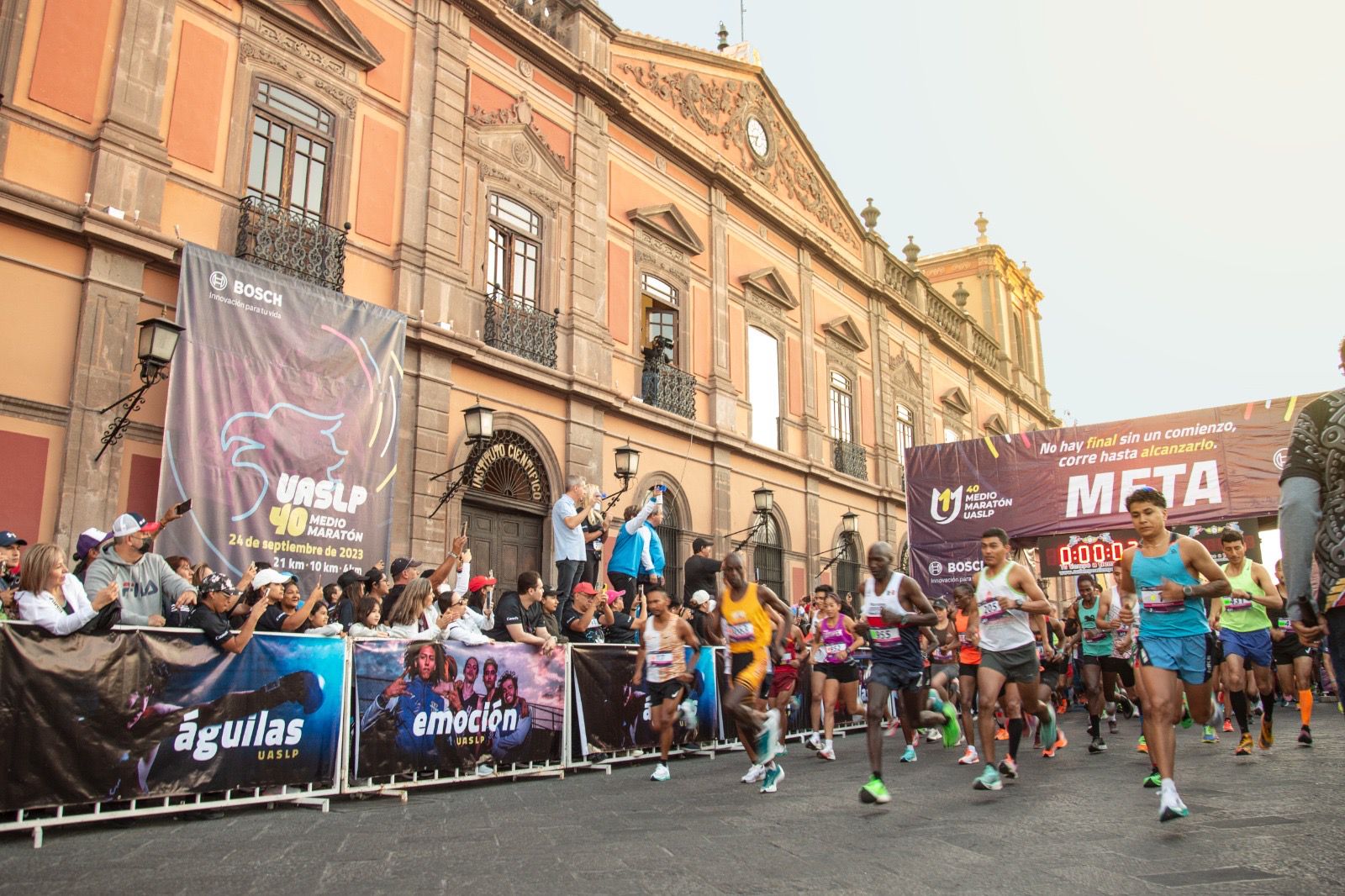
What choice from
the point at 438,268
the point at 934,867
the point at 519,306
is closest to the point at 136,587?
the point at 934,867

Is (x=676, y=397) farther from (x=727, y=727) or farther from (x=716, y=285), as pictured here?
(x=727, y=727)

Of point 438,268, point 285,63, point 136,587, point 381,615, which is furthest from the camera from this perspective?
point 438,268

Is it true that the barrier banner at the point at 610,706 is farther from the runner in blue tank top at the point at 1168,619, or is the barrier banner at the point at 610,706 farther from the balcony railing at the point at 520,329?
the balcony railing at the point at 520,329

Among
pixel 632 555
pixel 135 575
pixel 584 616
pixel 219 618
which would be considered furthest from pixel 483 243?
pixel 219 618

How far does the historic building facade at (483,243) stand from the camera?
10867 millimetres

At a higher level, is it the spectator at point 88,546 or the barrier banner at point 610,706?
the spectator at point 88,546

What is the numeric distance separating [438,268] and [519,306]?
189cm

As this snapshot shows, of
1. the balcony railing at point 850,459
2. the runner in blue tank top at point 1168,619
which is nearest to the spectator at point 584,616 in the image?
the runner in blue tank top at point 1168,619

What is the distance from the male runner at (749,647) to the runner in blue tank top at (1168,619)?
294cm

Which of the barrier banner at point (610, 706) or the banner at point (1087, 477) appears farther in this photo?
the banner at point (1087, 477)

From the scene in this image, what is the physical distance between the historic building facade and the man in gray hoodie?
3.53 meters

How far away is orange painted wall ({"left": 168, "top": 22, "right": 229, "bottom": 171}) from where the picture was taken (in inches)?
478

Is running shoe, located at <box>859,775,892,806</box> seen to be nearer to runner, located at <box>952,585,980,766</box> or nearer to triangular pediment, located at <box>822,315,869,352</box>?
runner, located at <box>952,585,980,766</box>

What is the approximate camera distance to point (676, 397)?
1945cm
